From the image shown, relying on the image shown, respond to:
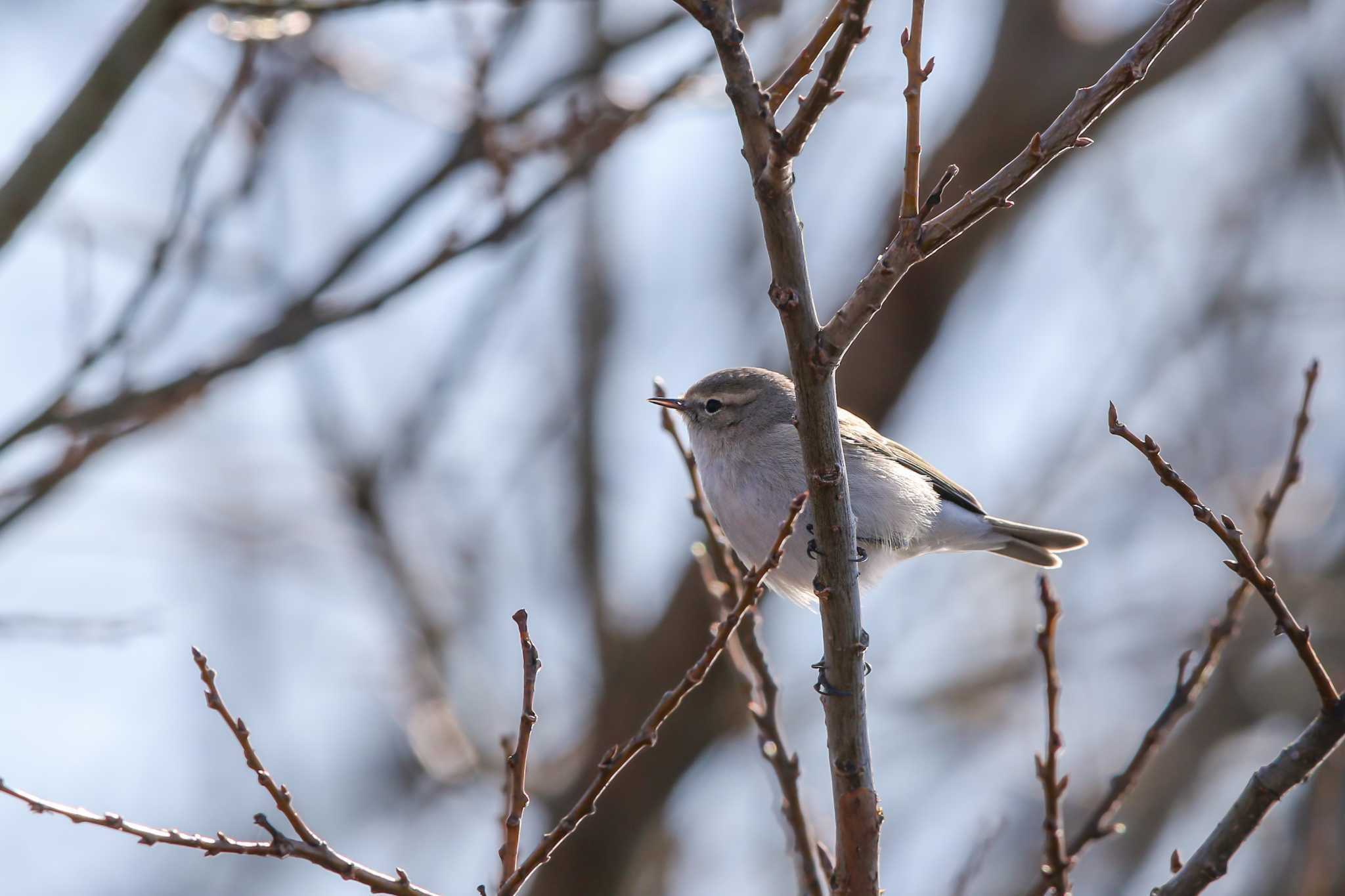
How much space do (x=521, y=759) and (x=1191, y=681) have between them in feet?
6.75

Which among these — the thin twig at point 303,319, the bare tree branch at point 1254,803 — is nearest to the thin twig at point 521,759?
the bare tree branch at point 1254,803

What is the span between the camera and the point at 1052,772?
3234 millimetres

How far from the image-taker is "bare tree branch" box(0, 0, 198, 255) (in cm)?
405

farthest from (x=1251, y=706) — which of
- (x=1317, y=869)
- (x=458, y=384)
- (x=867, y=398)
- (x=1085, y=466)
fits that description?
(x=458, y=384)

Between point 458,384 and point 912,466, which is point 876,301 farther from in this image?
point 458,384

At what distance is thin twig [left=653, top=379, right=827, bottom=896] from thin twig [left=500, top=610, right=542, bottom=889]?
0.92 meters

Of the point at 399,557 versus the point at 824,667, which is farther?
the point at 399,557

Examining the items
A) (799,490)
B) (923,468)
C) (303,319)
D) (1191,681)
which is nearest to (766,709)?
(1191,681)

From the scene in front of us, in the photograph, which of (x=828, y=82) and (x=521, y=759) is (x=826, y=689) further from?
(x=828, y=82)

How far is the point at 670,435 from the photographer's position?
3740 mm

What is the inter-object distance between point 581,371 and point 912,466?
4.47 metres

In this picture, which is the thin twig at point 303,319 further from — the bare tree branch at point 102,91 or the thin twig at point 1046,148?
the thin twig at point 1046,148

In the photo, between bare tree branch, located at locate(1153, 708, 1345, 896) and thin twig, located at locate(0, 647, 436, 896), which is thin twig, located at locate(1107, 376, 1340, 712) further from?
thin twig, located at locate(0, 647, 436, 896)

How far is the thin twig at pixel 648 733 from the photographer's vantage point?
8.25ft
